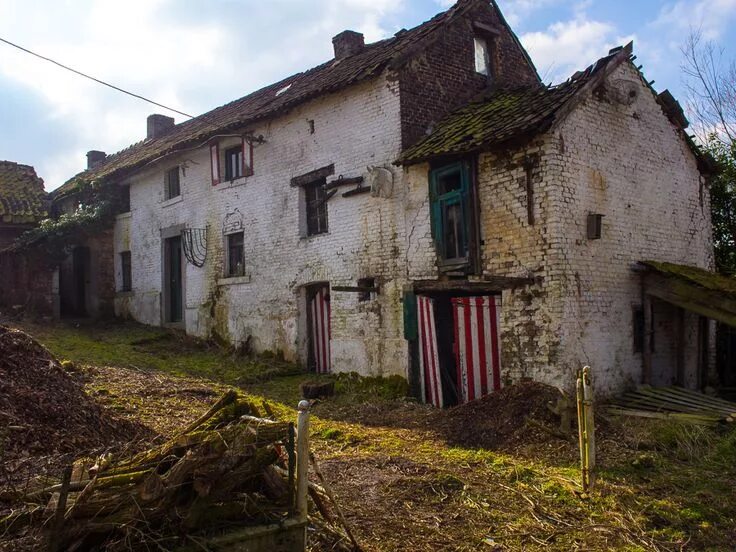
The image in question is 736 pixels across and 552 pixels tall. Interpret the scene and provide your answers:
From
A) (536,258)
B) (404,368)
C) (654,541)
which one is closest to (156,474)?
(654,541)

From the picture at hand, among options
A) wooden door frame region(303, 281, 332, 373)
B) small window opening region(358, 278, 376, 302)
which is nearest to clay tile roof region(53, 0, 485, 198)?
small window opening region(358, 278, 376, 302)

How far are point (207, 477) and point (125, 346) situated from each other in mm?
13265

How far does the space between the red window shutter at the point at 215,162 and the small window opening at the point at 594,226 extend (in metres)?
9.71

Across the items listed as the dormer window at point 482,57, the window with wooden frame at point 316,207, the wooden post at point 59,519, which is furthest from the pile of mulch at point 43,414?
the dormer window at point 482,57

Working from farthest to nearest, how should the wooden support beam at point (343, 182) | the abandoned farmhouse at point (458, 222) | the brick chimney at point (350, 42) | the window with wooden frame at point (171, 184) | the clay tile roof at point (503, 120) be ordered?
the window with wooden frame at point (171, 184)
the brick chimney at point (350, 42)
the wooden support beam at point (343, 182)
the abandoned farmhouse at point (458, 222)
the clay tile roof at point (503, 120)

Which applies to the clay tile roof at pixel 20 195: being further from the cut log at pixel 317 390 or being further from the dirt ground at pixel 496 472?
the cut log at pixel 317 390

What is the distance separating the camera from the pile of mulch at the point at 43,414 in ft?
20.2

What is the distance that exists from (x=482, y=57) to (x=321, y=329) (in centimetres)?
700

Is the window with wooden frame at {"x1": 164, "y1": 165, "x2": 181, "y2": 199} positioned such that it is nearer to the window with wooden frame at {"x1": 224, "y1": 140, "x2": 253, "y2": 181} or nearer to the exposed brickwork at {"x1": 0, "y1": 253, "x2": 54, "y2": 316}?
the window with wooden frame at {"x1": 224, "y1": 140, "x2": 253, "y2": 181}

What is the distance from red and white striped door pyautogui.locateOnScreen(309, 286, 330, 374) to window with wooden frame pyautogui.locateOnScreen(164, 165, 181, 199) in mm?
6778

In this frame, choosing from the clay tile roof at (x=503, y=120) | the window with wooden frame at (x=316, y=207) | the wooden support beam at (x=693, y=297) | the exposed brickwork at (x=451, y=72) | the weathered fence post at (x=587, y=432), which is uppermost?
the exposed brickwork at (x=451, y=72)

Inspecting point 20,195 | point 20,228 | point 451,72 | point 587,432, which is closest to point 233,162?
point 451,72

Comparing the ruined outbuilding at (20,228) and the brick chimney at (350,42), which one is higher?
the brick chimney at (350,42)

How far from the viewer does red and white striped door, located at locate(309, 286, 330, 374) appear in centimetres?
1409
